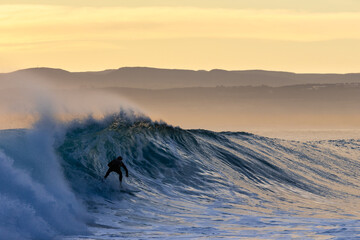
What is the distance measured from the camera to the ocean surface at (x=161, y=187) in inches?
586

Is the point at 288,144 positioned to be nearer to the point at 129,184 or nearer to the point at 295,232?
the point at 129,184

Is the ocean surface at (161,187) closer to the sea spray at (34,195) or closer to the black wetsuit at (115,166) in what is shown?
the sea spray at (34,195)

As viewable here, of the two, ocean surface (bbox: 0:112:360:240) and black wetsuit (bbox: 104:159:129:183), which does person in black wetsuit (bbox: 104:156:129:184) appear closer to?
black wetsuit (bbox: 104:159:129:183)

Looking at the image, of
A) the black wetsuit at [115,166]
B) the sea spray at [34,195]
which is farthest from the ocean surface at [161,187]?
the black wetsuit at [115,166]

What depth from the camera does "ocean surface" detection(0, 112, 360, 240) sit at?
48.8ft

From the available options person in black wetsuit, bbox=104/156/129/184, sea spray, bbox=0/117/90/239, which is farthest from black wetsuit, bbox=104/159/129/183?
sea spray, bbox=0/117/90/239

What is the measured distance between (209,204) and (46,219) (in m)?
5.75

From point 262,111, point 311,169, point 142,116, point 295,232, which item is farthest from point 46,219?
point 262,111

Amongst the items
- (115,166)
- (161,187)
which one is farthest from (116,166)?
(161,187)

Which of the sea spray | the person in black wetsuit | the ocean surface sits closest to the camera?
the sea spray

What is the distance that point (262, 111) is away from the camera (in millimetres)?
156375

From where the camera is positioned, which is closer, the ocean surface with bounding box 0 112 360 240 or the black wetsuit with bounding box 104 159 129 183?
the ocean surface with bounding box 0 112 360 240

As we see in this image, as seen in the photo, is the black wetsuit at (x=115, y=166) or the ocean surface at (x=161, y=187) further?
the black wetsuit at (x=115, y=166)

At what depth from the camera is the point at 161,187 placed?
20656 mm
